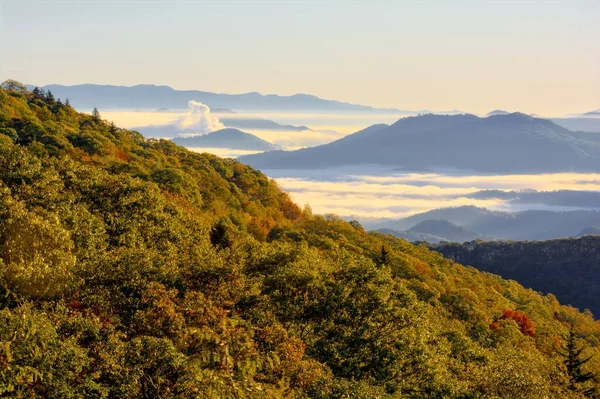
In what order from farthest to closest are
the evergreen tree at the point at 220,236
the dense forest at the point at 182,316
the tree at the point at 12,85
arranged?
the tree at the point at 12,85 < the evergreen tree at the point at 220,236 < the dense forest at the point at 182,316

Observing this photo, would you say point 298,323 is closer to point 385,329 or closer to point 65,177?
point 385,329

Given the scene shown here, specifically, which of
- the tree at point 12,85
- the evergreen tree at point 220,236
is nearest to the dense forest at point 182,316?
the evergreen tree at point 220,236

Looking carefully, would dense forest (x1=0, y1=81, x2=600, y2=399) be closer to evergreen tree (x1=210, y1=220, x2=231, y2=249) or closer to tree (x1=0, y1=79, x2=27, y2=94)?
evergreen tree (x1=210, y1=220, x2=231, y2=249)

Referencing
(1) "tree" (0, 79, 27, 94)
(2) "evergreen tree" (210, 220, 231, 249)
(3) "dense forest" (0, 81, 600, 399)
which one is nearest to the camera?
(3) "dense forest" (0, 81, 600, 399)

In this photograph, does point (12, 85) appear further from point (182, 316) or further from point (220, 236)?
point (182, 316)

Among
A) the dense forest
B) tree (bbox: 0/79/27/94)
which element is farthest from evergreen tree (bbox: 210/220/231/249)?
tree (bbox: 0/79/27/94)

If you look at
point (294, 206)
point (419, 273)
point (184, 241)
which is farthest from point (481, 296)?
point (184, 241)

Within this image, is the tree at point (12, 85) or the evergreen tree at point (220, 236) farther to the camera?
the tree at point (12, 85)

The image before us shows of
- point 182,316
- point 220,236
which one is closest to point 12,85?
point 220,236

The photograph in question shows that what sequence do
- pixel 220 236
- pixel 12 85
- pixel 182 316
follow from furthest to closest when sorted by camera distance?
pixel 12 85, pixel 220 236, pixel 182 316

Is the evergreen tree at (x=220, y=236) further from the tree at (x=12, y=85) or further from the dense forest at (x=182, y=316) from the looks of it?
the tree at (x=12, y=85)

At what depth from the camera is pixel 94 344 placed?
2959 centimetres

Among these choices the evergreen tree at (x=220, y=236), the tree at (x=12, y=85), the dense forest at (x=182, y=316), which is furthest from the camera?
the tree at (x=12, y=85)

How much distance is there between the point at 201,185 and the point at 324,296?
89.7 m
